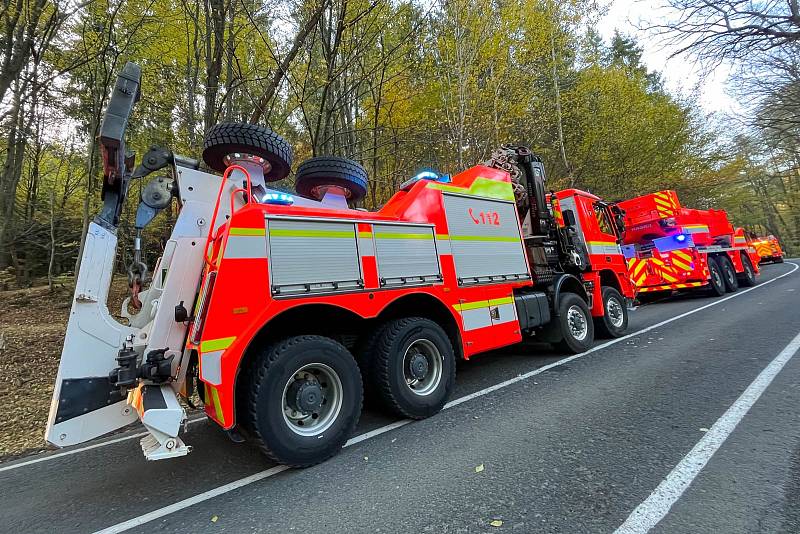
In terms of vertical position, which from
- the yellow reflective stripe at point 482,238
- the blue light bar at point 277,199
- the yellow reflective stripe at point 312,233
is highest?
the blue light bar at point 277,199

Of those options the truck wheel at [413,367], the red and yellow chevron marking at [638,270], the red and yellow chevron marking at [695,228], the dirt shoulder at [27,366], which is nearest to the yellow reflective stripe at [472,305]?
the truck wheel at [413,367]

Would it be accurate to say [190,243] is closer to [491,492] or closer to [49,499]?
[49,499]

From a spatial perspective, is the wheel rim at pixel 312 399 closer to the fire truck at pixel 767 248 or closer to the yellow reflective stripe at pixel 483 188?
the yellow reflective stripe at pixel 483 188

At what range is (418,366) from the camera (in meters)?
3.74

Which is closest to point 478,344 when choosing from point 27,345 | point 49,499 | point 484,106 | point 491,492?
point 491,492

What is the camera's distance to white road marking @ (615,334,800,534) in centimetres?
204

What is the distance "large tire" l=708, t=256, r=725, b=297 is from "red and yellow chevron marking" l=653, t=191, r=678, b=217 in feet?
7.23

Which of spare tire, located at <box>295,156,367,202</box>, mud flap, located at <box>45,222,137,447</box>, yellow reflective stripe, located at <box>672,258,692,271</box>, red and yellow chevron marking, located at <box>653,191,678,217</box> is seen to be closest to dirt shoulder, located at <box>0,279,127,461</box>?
mud flap, located at <box>45,222,137,447</box>

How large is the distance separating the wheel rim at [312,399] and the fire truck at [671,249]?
32.3 feet

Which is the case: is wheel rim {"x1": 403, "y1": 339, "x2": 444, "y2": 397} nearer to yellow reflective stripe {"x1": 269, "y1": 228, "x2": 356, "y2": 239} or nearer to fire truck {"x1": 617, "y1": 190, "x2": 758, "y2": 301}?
yellow reflective stripe {"x1": 269, "y1": 228, "x2": 356, "y2": 239}

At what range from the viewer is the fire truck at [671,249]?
10664 millimetres

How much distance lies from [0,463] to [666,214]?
13835mm

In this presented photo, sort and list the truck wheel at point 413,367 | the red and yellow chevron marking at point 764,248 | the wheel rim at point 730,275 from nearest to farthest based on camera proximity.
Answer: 1. the truck wheel at point 413,367
2. the wheel rim at point 730,275
3. the red and yellow chevron marking at point 764,248

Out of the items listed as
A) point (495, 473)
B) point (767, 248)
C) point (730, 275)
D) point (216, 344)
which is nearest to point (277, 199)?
point (216, 344)
